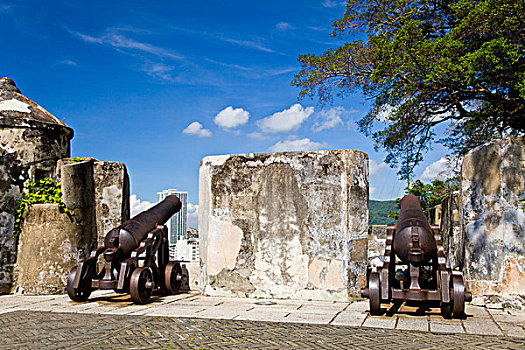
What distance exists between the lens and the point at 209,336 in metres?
4.50

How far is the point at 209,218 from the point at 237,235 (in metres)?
0.54

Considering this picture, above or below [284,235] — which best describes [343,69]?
above

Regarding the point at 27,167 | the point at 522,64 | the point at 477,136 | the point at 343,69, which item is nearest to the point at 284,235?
the point at 27,167

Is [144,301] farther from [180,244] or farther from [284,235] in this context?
[180,244]

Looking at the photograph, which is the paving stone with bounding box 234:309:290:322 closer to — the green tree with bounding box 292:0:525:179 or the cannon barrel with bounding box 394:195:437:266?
the cannon barrel with bounding box 394:195:437:266

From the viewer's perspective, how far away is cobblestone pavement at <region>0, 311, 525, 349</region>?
164 inches

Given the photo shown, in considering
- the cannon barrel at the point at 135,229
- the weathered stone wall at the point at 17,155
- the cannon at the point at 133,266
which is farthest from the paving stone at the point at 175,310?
the weathered stone wall at the point at 17,155

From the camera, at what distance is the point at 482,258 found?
6.44 metres

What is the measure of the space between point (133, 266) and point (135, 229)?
516mm

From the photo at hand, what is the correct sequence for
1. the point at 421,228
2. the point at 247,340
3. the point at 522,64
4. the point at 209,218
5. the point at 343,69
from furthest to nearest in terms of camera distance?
1. the point at 343,69
2. the point at 522,64
3. the point at 209,218
4. the point at 421,228
5. the point at 247,340

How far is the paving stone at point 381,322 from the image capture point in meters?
4.95

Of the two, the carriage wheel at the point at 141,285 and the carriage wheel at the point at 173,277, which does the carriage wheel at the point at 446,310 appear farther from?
the carriage wheel at the point at 173,277

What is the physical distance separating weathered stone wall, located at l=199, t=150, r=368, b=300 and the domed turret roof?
306 cm

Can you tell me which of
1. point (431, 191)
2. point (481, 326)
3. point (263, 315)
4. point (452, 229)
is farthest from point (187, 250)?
point (431, 191)
